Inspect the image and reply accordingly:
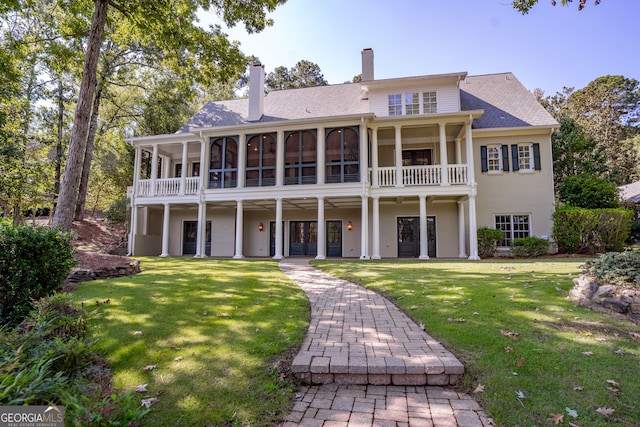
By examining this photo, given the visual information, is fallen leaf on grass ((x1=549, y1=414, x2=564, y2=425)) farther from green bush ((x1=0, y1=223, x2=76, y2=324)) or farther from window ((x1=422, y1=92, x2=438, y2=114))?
window ((x1=422, y1=92, x2=438, y2=114))

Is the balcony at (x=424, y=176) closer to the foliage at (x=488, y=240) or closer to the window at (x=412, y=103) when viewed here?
the foliage at (x=488, y=240)

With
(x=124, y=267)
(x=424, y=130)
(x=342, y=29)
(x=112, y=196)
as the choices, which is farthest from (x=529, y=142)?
(x=112, y=196)

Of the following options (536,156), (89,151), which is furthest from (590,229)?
(89,151)

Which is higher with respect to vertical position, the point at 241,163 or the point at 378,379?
the point at 241,163

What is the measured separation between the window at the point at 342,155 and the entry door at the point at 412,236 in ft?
12.4

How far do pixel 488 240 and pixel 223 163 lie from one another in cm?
1256

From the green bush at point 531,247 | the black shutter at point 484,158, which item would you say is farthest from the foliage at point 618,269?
the black shutter at point 484,158

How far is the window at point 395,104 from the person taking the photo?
1464 cm

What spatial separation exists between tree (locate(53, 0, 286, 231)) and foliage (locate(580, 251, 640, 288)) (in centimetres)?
1055

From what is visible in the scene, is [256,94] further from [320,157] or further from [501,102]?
[501,102]

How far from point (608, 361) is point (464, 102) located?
50.8 feet

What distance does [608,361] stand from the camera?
3.04m

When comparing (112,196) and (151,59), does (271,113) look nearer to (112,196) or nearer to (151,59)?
(151,59)

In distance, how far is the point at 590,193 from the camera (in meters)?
13.3
